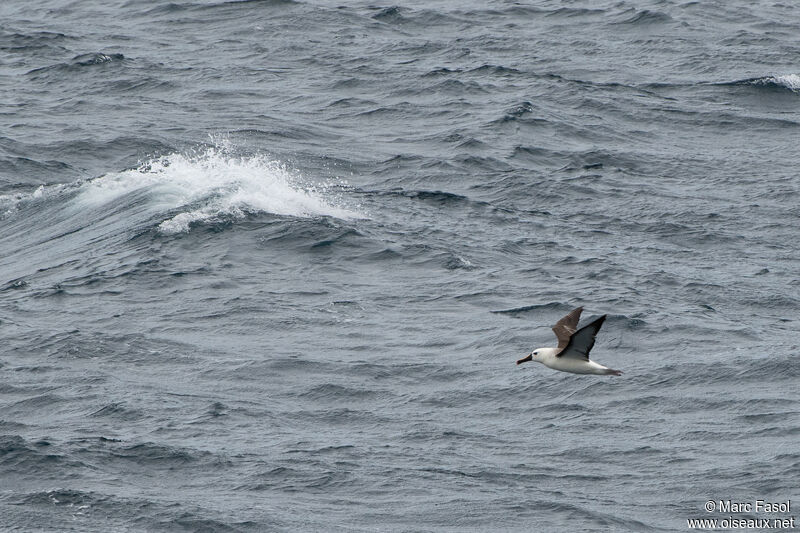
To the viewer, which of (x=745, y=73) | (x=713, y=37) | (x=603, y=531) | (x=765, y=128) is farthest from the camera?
(x=713, y=37)

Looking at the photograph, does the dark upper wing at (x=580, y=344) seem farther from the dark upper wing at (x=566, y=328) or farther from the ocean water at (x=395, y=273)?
the ocean water at (x=395, y=273)

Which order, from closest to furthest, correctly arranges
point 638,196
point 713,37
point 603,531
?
1. point 603,531
2. point 638,196
3. point 713,37

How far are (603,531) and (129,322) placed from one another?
10347 mm

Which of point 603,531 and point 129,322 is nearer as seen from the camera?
point 603,531

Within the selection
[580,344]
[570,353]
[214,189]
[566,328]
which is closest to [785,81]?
[214,189]

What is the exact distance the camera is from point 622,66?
148ft

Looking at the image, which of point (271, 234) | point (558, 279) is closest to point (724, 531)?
point (558, 279)

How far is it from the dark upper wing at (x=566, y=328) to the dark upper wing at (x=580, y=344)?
0.31 ft

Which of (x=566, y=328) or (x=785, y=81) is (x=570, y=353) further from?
(x=785, y=81)

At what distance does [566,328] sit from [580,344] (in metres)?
0.74

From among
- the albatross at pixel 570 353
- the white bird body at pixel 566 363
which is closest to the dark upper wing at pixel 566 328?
the albatross at pixel 570 353

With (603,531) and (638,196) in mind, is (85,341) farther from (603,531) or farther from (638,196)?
(638,196)

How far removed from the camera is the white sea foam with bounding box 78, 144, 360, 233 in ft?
109

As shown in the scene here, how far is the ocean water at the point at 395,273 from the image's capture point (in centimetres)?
2284
